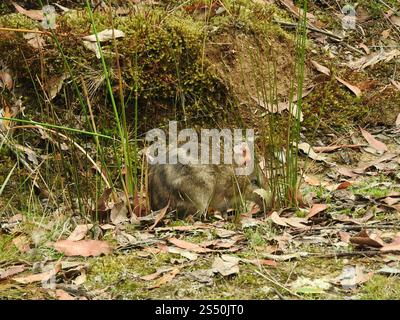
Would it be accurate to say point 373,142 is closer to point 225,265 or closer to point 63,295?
point 225,265

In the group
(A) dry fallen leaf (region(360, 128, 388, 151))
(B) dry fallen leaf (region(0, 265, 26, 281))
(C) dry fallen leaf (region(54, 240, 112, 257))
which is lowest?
(B) dry fallen leaf (region(0, 265, 26, 281))

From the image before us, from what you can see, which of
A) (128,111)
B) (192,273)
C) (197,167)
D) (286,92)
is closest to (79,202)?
(197,167)

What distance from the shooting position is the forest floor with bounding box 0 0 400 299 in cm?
308

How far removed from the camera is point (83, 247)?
3545 mm

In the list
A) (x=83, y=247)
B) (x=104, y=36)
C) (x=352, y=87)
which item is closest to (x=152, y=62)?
(x=104, y=36)

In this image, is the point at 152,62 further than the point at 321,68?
No

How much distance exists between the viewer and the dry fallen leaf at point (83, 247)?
349cm

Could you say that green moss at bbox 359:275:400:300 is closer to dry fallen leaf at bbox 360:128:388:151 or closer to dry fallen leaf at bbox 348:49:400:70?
dry fallen leaf at bbox 360:128:388:151

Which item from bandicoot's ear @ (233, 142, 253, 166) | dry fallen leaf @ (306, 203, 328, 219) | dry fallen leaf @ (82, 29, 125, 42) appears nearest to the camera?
dry fallen leaf @ (306, 203, 328, 219)

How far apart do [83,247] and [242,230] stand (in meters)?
0.79

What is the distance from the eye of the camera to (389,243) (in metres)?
3.43

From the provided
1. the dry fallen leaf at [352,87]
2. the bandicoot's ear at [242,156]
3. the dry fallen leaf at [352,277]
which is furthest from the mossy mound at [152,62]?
the dry fallen leaf at [352,277]

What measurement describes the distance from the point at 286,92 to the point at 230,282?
3.03m

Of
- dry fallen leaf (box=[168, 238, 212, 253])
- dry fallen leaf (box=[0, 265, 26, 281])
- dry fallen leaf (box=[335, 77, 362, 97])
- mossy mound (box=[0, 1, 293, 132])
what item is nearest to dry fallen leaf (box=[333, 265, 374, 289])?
dry fallen leaf (box=[168, 238, 212, 253])
